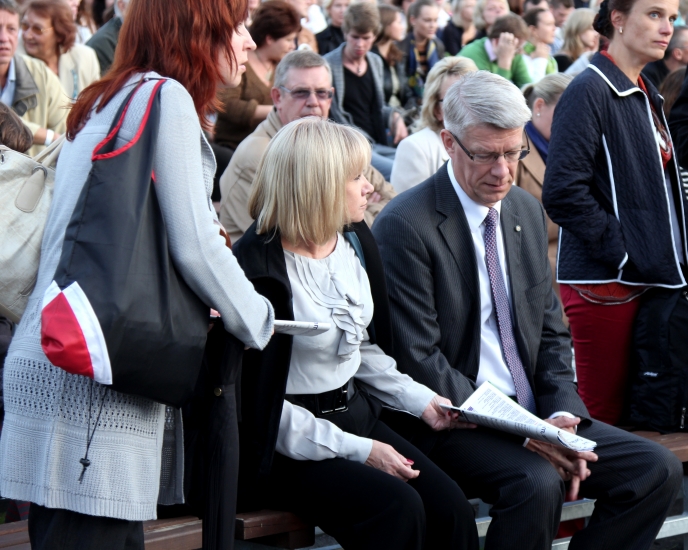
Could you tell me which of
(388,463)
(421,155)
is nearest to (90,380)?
(388,463)

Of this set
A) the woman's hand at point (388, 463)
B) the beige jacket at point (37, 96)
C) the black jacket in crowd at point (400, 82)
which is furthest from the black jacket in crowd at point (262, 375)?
the black jacket in crowd at point (400, 82)

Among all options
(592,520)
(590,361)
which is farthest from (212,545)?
(590,361)

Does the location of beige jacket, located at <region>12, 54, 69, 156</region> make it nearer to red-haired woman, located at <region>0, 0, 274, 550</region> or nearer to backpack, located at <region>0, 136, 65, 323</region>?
backpack, located at <region>0, 136, 65, 323</region>

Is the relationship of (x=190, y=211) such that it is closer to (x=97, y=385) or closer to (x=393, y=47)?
(x=97, y=385)

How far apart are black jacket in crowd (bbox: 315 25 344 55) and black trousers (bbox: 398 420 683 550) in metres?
6.66

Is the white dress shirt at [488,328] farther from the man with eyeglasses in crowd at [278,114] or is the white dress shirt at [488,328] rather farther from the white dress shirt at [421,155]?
the white dress shirt at [421,155]

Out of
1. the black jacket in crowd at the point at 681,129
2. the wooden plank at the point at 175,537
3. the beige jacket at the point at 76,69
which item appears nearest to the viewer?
the wooden plank at the point at 175,537

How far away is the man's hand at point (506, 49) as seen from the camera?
8.16 m

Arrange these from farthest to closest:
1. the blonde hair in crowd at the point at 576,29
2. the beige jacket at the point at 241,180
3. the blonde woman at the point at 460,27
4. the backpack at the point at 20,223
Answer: the blonde woman at the point at 460,27 < the blonde hair in crowd at the point at 576,29 < the beige jacket at the point at 241,180 < the backpack at the point at 20,223

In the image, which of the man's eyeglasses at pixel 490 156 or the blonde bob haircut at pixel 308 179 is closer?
the blonde bob haircut at pixel 308 179

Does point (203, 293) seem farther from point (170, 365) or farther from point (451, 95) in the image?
point (451, 95)

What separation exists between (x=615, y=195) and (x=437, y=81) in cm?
170

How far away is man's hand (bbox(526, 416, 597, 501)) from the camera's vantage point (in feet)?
10.1

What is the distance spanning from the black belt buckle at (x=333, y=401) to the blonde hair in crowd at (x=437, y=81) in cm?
261
